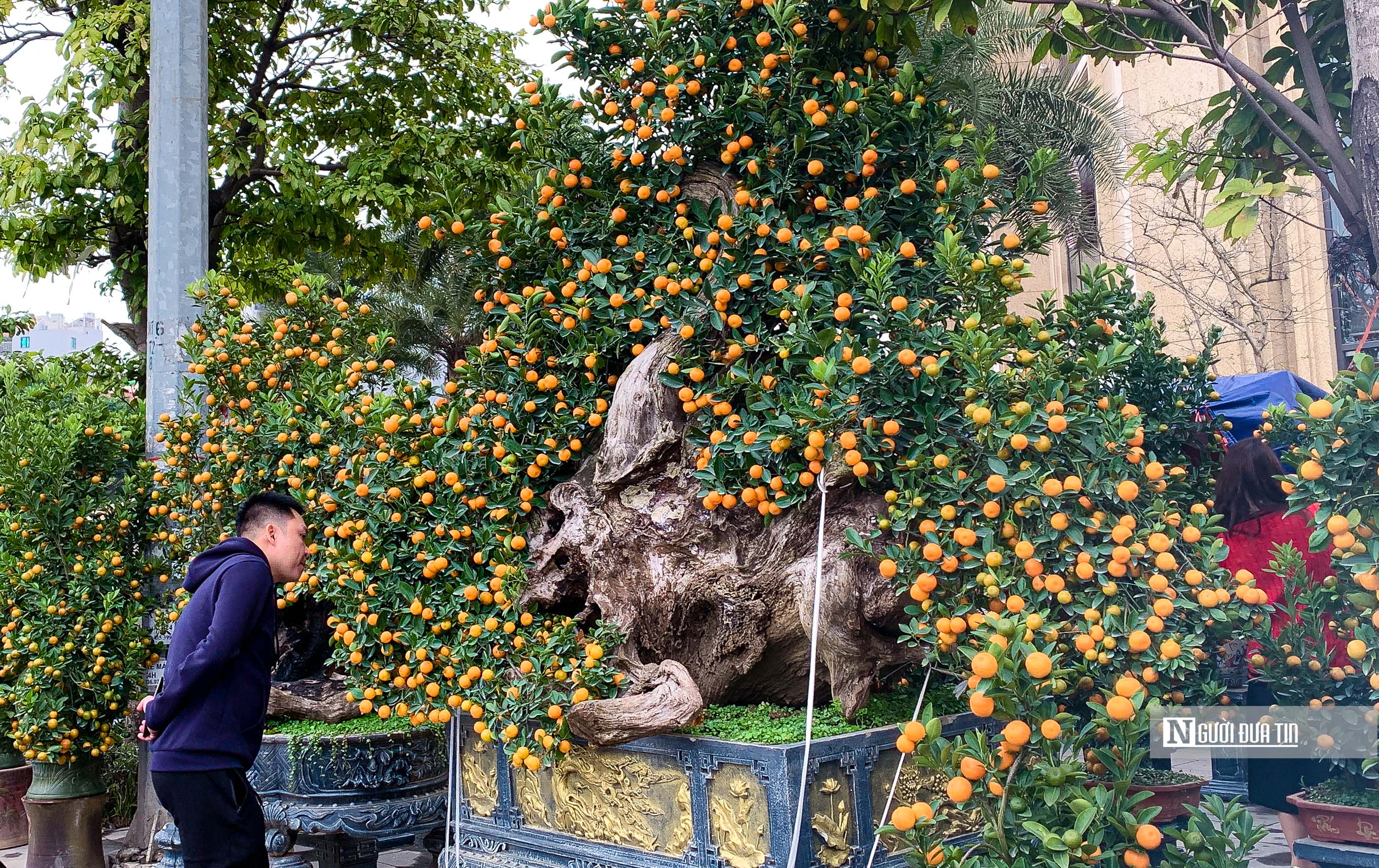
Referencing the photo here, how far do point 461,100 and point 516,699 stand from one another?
21.4 feet

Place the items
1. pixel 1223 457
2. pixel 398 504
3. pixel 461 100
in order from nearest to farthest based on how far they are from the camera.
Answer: pixel 398 504, pixel 1223 457, pixel 461 100

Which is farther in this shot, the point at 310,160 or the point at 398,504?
the point at 310,160

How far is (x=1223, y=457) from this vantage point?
14.9ft

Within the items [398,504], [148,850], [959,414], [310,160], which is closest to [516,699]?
[398,504]

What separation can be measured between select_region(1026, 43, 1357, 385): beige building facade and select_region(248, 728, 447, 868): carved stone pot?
1058 centimetres

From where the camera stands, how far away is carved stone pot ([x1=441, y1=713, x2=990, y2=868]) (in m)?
3.05

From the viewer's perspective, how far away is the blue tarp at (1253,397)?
253 inches

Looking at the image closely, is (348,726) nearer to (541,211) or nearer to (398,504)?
(398,504)

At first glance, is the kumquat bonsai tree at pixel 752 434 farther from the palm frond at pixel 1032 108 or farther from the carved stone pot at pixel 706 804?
the palm frond at pixel 1032 108

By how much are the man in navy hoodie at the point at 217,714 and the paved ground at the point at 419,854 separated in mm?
2924

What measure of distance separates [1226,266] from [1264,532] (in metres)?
8.67

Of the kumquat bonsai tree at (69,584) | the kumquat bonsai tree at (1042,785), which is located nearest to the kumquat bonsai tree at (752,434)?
the kumquat bonsai tree at (1042,785)

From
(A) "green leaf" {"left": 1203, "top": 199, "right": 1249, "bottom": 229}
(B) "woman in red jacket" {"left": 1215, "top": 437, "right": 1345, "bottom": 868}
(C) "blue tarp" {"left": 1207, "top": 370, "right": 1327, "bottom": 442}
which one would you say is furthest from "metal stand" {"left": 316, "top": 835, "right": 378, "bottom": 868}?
(C) "blue tarp" {"left": 1207, "top": 370, "right": 1327, "bottom": 442}
